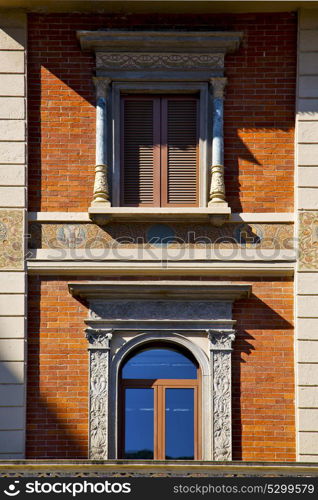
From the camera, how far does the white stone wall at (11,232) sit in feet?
58.8

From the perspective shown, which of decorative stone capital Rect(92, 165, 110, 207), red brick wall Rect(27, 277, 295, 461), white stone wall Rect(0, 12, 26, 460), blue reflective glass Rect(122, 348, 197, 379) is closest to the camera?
white stone wall Rect(0, 12, 26, 460)

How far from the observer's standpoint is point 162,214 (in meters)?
18.6

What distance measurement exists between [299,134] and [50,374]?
508 cm

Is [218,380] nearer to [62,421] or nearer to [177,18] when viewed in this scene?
[62,421]

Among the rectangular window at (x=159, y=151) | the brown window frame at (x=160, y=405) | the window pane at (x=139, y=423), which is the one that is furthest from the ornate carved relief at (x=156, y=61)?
the window pane at (x=139, y=423)

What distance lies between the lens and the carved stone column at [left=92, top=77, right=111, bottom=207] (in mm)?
18609

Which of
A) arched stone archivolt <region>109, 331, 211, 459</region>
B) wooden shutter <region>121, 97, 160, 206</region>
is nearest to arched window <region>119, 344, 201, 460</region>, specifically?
arched stone archivolt <region>109, 331, 211, 459</region>

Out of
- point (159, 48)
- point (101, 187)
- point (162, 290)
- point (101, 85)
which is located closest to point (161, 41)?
point (159, 48)

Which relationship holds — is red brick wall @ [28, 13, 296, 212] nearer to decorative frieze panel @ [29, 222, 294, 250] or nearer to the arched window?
decorative frieze panel @ [29, 222, 294, 250]

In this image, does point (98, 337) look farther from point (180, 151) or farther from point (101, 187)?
point (180, 151)

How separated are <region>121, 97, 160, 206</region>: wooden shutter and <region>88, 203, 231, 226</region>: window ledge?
0.53 metres
